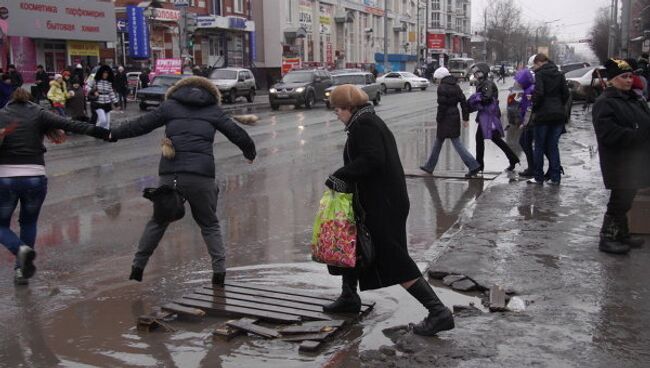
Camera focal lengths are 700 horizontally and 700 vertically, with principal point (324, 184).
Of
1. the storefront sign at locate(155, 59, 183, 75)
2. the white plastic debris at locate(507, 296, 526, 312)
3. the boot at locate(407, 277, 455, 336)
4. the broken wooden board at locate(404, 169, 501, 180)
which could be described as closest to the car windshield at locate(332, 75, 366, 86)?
the storefront sign at locate(155, 59, 183, 75)

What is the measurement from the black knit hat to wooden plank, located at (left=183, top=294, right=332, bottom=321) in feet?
11.5

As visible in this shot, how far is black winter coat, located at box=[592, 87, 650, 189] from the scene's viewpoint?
6.14 meters

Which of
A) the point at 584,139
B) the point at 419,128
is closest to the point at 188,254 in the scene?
the point at 584,139

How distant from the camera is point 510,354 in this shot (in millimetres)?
4250

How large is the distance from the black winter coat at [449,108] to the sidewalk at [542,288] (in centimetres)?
173

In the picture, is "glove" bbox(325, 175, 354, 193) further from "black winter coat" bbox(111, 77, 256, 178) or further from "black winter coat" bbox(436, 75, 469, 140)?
"black winter coat" bbox(436, 75, 469, 140)

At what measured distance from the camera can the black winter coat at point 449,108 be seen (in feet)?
35.1

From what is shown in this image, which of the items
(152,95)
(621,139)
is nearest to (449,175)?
(621,139)

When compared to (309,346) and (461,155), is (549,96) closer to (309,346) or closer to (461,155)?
(461,155)

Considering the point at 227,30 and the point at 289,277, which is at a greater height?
the point at 227,30

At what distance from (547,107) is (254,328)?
624 centimetres

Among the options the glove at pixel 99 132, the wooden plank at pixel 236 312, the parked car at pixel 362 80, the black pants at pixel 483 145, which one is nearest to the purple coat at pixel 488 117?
the black pants at pixel 483 145

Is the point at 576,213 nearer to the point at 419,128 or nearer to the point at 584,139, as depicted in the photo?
the point at 584,139

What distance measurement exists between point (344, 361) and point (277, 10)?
52.4 meters
